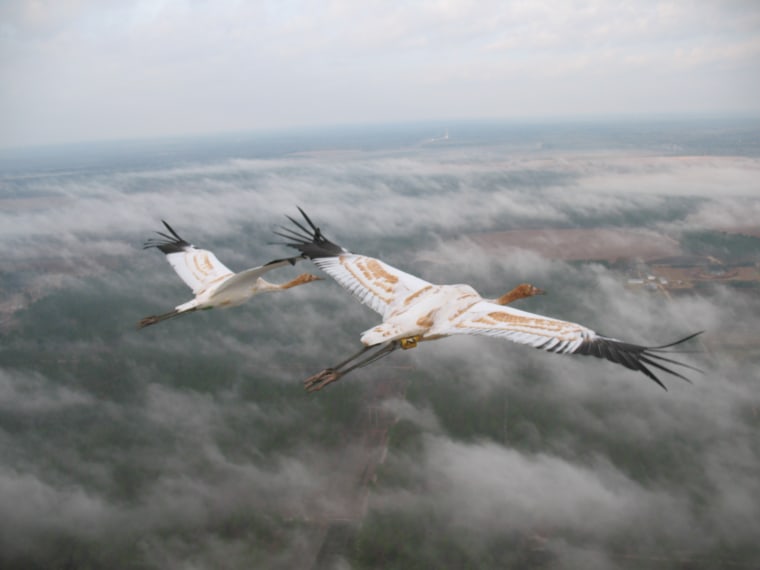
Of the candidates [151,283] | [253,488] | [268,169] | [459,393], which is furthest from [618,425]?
[268,169]

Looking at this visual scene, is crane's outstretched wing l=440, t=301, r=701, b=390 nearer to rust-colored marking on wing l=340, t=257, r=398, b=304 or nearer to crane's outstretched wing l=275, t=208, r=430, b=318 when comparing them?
crane's outstretched wing l=275, t=208, r=430, b=318

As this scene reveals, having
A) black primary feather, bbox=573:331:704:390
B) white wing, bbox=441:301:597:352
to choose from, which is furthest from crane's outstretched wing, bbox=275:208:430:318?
black primary feather, bbox=573:331:704:390

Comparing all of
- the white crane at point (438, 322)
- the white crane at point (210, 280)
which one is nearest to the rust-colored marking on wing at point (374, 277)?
the white crane at point (438, 322)

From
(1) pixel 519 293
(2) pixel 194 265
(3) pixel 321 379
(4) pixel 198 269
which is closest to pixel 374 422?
(2) pixel 194 265

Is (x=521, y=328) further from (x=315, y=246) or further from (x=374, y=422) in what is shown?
(x=374, y=422)

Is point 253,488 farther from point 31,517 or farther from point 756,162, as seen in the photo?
point 756,162

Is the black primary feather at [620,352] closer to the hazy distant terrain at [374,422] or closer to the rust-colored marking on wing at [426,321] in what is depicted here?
the rust-colored marking on wing at [426,321]
